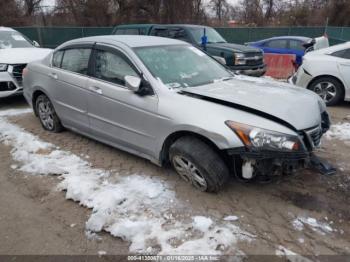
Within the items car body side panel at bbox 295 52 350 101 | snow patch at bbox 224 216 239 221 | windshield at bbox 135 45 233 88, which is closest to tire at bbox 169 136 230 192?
snow patch at bbox 224 216 239 221

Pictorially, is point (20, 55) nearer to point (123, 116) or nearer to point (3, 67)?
point (3, 67)

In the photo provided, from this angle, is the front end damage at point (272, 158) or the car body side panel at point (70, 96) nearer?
the front end damage at point (272, 158)

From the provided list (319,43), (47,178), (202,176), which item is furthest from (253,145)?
(319,43)

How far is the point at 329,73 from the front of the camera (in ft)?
23.3

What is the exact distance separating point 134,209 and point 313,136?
1.98 m

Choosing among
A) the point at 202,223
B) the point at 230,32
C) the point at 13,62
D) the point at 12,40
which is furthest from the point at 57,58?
the point at 230,32

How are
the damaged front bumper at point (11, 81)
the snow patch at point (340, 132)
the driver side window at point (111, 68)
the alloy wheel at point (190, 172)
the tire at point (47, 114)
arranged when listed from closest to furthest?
the alloy wheel at point (190, 172) < the driver side window at point (111, 68) < the tire at point (47, 114) < the snow patch at point (340, 132) < the damaged front bumper at point (11, 81)

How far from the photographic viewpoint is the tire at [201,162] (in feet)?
10.9

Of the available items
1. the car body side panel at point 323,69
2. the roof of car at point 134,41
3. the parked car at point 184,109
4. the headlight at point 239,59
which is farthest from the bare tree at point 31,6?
the parked car at point 184,109

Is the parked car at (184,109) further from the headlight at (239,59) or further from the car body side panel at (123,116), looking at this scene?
the headlight at (239,59)

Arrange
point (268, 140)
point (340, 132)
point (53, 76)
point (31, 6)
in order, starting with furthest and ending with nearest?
point (31, 6) → point (340, 132) → point (53, 76) → point (268, 140)

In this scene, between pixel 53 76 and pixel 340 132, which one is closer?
pixel 53 76

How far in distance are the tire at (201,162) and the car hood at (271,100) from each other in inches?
20.6

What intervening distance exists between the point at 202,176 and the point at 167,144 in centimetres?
55
